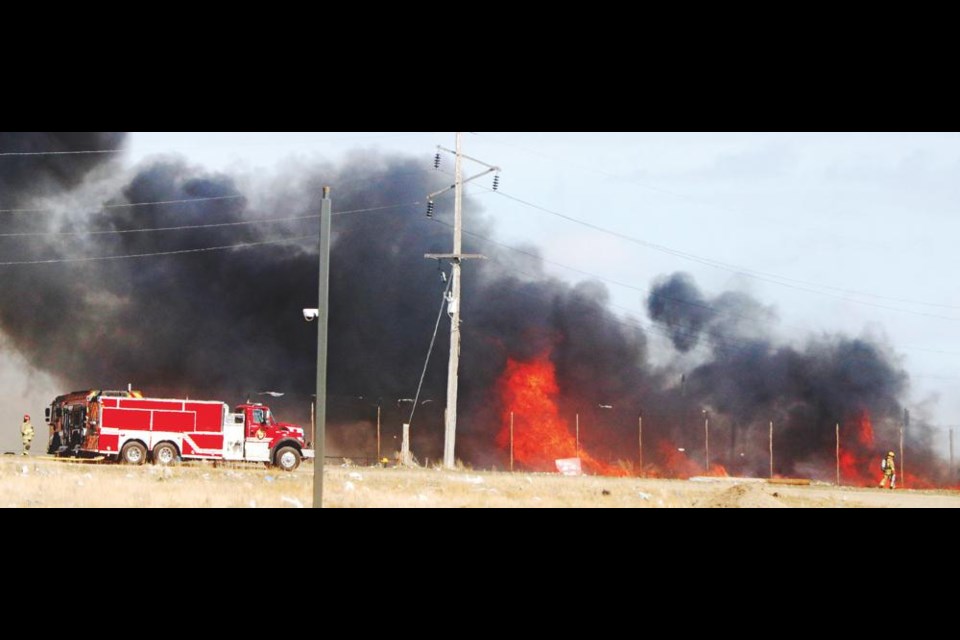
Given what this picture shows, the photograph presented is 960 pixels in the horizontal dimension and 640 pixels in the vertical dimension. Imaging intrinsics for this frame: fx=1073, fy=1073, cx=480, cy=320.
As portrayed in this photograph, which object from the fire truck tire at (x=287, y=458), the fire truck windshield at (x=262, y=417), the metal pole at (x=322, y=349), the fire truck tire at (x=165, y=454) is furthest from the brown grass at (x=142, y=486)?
the metal pole at (x=322, y=349)

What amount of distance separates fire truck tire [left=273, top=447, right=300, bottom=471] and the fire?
16206 mm

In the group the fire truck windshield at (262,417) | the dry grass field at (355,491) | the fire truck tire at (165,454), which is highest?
the fire truck windshield at (262,417)

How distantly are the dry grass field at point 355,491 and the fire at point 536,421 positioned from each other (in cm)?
1585

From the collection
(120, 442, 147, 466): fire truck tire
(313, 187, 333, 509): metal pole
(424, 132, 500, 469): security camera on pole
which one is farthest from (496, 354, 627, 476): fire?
(313, 187, 333, 509): metal pole

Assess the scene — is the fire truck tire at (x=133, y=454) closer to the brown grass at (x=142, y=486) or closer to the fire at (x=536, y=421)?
the brown grass at (x=142, y=486)

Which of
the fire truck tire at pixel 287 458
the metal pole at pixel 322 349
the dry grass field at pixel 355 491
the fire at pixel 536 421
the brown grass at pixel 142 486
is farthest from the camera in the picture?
the fire at pixel 536 421

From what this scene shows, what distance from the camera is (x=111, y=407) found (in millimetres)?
33688

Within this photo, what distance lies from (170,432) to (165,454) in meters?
0.71

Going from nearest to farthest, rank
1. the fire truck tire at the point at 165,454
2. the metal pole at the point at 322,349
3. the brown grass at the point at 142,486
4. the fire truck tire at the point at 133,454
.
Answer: the metal pole at the point at 322,349 < the brown grass at the point at 142,486 < the fire truck tire at the point at 133,454 < the fire truck tire at the point at 165,454

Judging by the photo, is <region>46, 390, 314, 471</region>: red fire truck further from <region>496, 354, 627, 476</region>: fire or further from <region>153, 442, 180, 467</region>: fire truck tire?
<region>496, 354, 627, 476</region>: fire

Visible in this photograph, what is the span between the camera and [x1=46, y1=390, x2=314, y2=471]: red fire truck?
3372cm

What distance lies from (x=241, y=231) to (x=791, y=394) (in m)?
31.5

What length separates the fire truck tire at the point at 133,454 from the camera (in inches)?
1326

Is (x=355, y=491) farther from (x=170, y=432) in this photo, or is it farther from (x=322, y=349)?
(x=170, y=432)
